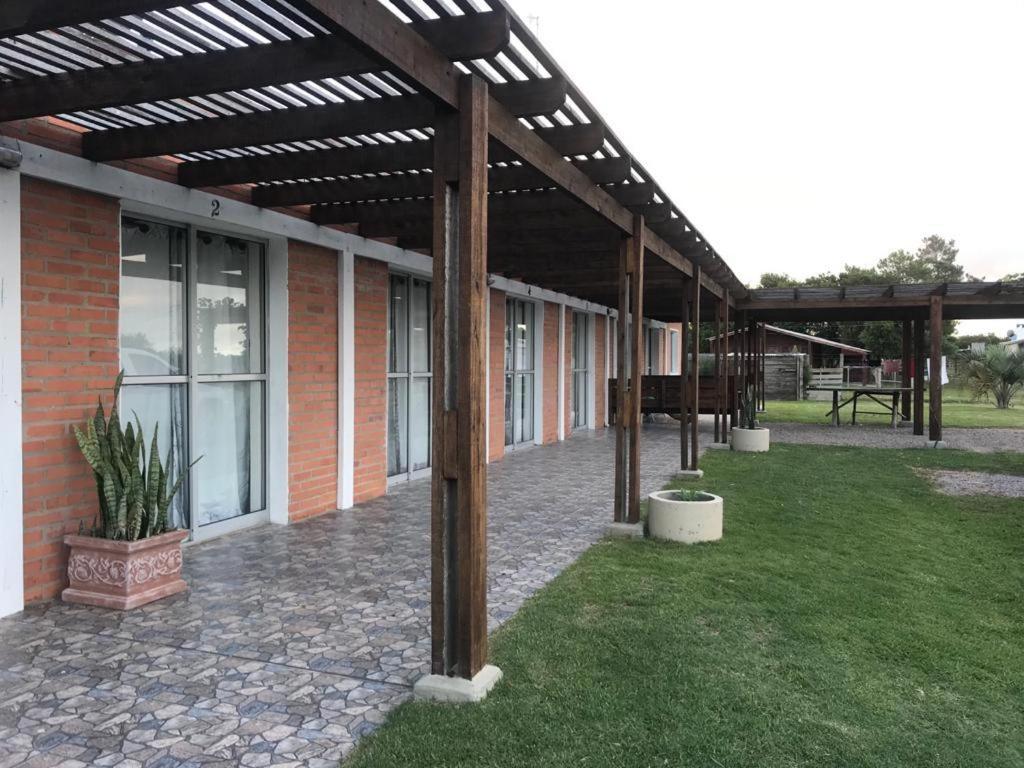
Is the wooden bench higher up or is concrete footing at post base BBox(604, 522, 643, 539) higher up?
the wooden bench

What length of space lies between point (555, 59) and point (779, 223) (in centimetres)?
3343

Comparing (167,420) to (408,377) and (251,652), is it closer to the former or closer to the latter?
(251,652)

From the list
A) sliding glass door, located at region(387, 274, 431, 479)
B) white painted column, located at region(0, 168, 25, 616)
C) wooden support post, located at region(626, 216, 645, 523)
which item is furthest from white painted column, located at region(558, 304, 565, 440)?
white painted column, located at region(0, 168, 25, 616)

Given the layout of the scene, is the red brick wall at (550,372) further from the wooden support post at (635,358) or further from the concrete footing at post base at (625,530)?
the concrete footing at post base at (625,530)

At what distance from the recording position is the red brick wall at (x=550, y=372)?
12.3 metres

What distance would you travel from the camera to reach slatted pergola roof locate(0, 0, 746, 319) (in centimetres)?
271

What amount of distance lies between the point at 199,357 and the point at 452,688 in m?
3.47

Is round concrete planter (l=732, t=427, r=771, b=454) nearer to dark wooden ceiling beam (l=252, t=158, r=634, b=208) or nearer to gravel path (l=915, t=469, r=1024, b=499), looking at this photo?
gravel path (l=915, t=469, r=1024, b=499)

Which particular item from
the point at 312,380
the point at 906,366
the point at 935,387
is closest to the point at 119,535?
the point at 312,380

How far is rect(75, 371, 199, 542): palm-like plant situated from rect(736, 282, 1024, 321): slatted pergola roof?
12145 mm

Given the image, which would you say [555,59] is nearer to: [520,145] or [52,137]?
[520,145]

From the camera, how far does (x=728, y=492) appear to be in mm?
7672

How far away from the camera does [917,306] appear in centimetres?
1352

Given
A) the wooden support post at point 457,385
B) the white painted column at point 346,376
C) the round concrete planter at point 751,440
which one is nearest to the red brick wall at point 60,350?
the white painted column at point 346,376
